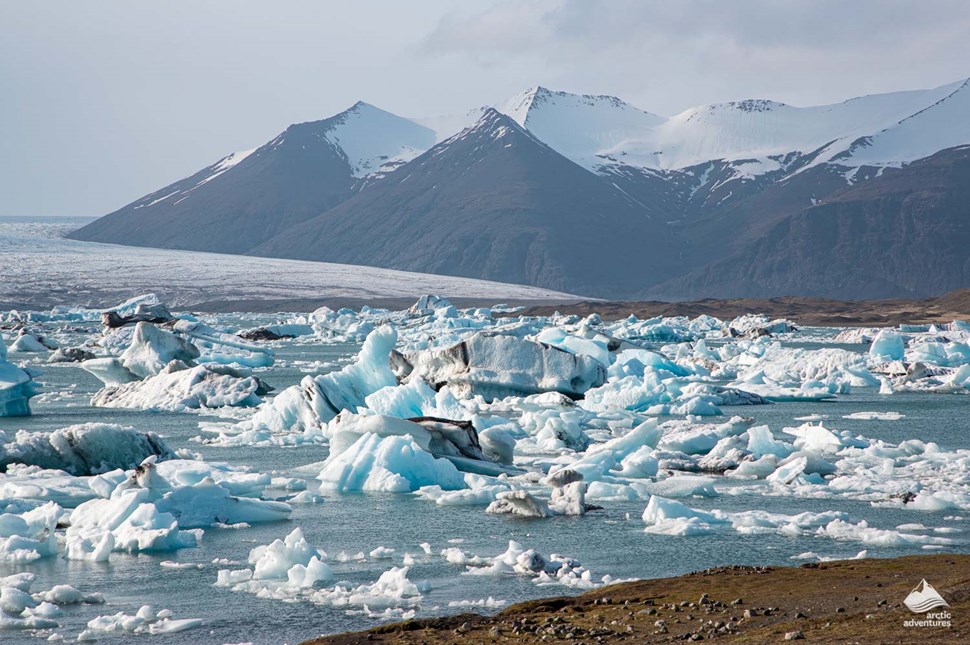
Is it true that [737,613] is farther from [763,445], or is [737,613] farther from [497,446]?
[763,445]

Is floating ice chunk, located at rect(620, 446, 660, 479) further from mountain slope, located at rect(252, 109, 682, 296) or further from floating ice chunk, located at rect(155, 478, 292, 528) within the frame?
mountain slope, located at rect(252, 109, 682, 296)

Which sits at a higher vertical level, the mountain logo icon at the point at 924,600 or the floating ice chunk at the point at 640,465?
the mountain logo icon at the point at 924,600

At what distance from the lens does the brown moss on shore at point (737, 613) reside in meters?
7.74

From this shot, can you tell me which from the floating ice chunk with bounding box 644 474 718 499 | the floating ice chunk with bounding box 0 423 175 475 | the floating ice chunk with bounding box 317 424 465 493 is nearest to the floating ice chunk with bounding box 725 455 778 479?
the floating ice chunk with bounding box 644 474 718 499

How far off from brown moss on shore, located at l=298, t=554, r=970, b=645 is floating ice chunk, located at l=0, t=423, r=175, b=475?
28.4 ft

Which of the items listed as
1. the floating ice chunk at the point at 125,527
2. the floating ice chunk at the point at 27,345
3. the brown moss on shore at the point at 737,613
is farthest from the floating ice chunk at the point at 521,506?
the floating ice chunk at the point at 27,345

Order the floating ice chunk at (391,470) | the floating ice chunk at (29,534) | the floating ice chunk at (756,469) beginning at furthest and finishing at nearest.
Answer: the floating ice chunk at (756,469)
the floating ice chunk at (391,470)
the floating ice chunk at (29,534)

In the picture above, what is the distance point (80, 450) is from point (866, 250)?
180464mm

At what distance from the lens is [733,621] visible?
8391 millimetres

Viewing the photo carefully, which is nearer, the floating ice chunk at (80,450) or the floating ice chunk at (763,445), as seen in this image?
the floating ice chunk at (80,450)

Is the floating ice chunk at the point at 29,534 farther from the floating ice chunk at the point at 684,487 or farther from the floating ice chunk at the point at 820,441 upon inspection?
the floating ice chunk at the point at 820,441

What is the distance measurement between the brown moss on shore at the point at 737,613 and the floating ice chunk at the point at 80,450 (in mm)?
8649

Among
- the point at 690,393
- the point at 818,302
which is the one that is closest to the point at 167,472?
the point at 690,393

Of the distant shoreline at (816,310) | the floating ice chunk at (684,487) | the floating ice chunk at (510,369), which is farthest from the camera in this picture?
the distant shoreline at (816,310)
